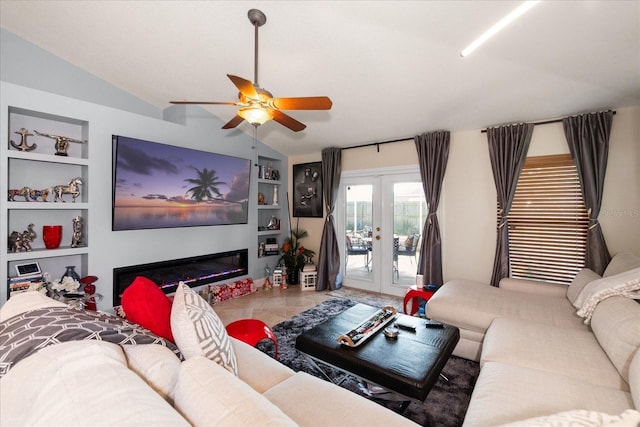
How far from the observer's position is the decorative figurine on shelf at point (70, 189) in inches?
116

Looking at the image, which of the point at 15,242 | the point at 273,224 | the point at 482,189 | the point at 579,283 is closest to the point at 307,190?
the point at 273,224

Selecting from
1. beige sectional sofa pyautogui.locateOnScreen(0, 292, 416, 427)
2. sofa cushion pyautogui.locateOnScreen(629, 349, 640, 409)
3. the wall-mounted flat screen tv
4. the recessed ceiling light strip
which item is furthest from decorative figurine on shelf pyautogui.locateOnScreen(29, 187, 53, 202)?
sofa cushion pyautogui.locateOnScreen(629, 349, 640, 409)

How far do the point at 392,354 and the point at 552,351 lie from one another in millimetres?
1005

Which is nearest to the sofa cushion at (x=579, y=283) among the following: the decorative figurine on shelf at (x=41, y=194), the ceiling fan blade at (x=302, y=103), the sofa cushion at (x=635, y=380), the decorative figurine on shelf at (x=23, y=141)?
the sofa cushion at (x=635, y=380)

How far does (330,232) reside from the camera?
488 cm

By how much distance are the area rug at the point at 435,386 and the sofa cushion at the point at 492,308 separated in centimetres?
38

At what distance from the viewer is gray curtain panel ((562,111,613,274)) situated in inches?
115

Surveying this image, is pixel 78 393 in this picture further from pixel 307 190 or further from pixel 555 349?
pixel 307 190

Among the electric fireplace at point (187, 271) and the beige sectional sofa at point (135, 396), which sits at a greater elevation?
the beige sectional sofa at point (135, 396)

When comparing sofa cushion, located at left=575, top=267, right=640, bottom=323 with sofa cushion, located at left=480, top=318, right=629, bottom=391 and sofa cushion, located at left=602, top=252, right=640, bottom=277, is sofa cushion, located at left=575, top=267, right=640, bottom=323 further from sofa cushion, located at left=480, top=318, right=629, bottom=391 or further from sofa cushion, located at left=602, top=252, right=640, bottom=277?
sofa cushion, located at left=602, top=252, right=640, bottom=277

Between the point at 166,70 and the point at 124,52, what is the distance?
392mm

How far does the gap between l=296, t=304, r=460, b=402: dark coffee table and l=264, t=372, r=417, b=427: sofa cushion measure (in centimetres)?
36

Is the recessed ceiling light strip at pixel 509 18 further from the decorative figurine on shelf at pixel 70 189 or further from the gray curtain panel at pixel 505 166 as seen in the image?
the decorative figurine on shelf at pixel 70 189

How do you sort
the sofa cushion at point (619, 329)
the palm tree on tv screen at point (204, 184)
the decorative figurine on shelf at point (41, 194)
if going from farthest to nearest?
the palm tree on tv screen at point (204, 184) < the decorative figurine on shelf at point (41, 194) < the sofa cushion at point (619, 329)
